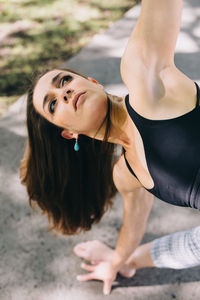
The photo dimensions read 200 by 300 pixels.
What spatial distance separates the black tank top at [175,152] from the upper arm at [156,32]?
202 millimetres

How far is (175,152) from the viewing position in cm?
139

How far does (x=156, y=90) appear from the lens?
53.5 inches

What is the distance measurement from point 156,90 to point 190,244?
2.78 ft

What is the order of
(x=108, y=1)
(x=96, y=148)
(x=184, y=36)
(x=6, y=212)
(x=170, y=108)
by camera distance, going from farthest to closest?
1. (x=108, y=1)
2. (x=184, y=36)
3. (x=6, y=212)
4. (x=96, y=148)
5. (x=170, y=108)

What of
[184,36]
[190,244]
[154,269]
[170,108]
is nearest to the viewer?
A: [170,108]

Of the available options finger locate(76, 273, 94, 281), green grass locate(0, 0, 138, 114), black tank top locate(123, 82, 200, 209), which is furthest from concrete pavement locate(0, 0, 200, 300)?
black tank top locate(123, 82, 200, 209)

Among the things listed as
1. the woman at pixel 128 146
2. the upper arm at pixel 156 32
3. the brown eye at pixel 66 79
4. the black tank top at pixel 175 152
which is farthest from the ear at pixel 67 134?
the upper arm at pixel 156 32

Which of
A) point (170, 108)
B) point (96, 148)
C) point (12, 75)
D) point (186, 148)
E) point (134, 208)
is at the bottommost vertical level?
point (12, 75)

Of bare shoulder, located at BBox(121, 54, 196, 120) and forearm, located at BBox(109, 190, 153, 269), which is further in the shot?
forearm, located at BBox(109, 190, 153, 269)

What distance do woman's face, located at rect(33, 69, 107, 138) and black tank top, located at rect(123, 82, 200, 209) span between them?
14cm

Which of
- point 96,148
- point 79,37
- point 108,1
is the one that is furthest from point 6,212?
point 108,1

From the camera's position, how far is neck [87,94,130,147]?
63.1 inches

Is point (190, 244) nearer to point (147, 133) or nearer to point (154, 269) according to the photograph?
point (154, 269)

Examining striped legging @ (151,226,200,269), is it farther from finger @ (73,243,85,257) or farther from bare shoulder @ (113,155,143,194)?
finger @ (73,243,85,257)
